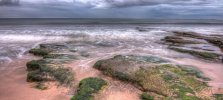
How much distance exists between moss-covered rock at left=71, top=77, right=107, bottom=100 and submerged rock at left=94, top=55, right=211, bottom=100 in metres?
0.96

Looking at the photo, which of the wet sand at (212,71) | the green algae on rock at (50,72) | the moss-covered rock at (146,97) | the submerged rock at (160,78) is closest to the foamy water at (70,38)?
the green algae on rock at (50,72)

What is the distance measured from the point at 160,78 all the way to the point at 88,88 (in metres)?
2.84

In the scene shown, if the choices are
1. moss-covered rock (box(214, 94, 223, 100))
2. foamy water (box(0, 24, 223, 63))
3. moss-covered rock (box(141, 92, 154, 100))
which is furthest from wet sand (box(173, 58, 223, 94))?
foamy water (box(0, 24, 223, 63))

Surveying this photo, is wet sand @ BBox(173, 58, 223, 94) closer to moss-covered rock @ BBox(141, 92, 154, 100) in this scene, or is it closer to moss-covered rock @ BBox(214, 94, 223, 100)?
moss-covered rock @ BBox(214, 94, 223, 100)

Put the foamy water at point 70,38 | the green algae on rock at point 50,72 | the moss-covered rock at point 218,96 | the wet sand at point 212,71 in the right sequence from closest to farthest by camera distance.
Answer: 1. the moss-covered rock at point 218,96
2. the wet sand at point 212,71
3. the green algae on rock at point 50,72
4. the foamy water at point 70,38

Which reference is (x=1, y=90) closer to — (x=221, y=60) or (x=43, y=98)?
(x=43, y=98)

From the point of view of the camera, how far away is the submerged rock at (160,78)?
30.9 ft

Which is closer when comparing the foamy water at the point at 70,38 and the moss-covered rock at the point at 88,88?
the moss-covered rock at the point at 88,88

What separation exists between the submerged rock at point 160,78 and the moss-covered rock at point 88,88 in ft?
3.13

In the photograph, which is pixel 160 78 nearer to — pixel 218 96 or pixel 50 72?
pixel 218 96

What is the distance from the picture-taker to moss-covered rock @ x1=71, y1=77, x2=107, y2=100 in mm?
9075

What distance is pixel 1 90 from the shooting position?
1021cm

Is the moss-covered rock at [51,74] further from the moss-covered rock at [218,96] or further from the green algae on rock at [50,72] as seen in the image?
the moss-covered rock at [218,96]

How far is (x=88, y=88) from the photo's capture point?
9680mm
